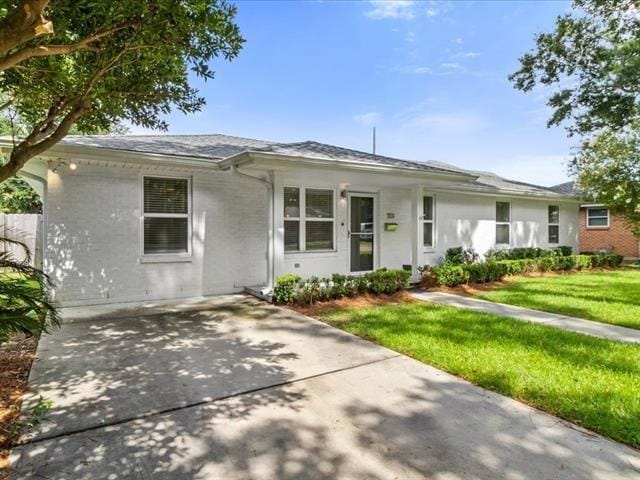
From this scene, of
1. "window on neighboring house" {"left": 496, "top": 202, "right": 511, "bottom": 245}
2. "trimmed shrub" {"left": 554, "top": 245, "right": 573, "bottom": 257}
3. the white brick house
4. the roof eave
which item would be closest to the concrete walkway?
the white brick house

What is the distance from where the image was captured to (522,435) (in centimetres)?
273

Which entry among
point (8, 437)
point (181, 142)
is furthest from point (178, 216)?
point (8, 437)

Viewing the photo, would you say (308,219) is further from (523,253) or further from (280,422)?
(523,253)

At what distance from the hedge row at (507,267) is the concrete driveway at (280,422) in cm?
544

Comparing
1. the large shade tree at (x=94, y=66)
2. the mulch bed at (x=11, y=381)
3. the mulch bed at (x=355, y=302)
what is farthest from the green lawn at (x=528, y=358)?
the large shade tree at (x=94, y=66)

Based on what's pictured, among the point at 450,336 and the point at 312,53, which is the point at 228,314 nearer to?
the point at 450,336

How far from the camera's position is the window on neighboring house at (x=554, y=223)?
15086mm

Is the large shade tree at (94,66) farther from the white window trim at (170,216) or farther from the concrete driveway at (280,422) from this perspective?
the white window trim at (170,216)

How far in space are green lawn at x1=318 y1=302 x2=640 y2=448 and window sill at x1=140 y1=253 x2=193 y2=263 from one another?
326 cm

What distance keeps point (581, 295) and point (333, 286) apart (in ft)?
19.2

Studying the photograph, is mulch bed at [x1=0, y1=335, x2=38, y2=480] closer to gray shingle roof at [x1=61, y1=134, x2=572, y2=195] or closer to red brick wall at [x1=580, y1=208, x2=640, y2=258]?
gray shingle roof at [x1=61, y1=134, x2=572, y2=195]

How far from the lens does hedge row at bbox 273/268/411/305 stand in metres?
7.23

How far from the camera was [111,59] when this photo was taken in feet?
14.0

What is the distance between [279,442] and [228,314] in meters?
4.13
